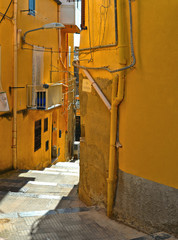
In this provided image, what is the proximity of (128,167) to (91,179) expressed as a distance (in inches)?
67.2

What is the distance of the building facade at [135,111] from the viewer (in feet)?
16.9

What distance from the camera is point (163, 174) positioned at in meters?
5.28

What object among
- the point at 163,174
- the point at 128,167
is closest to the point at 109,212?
the point at 128,167

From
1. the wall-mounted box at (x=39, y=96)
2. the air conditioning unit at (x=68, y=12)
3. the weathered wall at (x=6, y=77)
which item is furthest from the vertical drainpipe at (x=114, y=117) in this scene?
the air conditioning unit at (x=68, y=12)

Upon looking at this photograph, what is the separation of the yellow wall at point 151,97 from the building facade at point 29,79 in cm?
582

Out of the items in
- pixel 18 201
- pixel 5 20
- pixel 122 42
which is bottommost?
pixel 18 201

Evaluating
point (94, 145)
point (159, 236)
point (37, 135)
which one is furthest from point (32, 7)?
point (159, 236)

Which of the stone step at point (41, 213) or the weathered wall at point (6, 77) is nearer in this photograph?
the stone step at point (41, 213)

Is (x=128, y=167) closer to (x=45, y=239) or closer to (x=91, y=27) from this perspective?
(x=45, y=239)

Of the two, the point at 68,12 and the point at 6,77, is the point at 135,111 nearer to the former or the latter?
the point at 6,77

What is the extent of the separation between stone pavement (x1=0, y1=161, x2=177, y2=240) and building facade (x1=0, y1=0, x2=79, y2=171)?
337 centimetres

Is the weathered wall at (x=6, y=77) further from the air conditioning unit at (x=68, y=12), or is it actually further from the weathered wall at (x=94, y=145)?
the air conditioning unit at (x=68, y=12)

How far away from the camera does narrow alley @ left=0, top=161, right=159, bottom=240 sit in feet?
18.7

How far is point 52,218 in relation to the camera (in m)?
6.56
